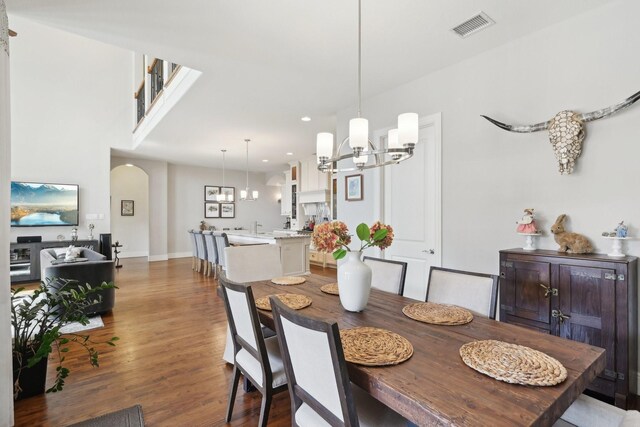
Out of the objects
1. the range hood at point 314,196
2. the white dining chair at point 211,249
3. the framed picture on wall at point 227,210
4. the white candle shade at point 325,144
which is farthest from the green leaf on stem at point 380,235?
the framed picture on wall at point 227,210

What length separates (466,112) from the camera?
3.06m

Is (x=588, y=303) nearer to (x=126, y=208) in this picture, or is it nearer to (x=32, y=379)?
(x=32, y=379)

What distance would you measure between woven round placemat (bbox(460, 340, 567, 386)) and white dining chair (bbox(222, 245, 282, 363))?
6.31ft

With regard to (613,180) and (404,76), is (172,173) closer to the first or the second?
(404,76)

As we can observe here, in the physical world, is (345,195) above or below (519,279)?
above

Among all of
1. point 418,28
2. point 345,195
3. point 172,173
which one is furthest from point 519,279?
point 172,173

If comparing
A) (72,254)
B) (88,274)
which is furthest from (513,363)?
(72,254)

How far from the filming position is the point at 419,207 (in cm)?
351

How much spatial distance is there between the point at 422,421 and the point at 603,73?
275 cm

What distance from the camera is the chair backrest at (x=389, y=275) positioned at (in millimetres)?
2296

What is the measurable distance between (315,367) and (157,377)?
1940 mm

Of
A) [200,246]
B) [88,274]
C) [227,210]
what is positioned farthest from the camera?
[227,210]

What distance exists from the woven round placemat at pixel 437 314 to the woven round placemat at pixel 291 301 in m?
0.58

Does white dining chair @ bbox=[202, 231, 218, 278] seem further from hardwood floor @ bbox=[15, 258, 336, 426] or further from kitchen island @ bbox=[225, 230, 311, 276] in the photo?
hardwood floor @ bbox=[15, 258, 336, 426]
